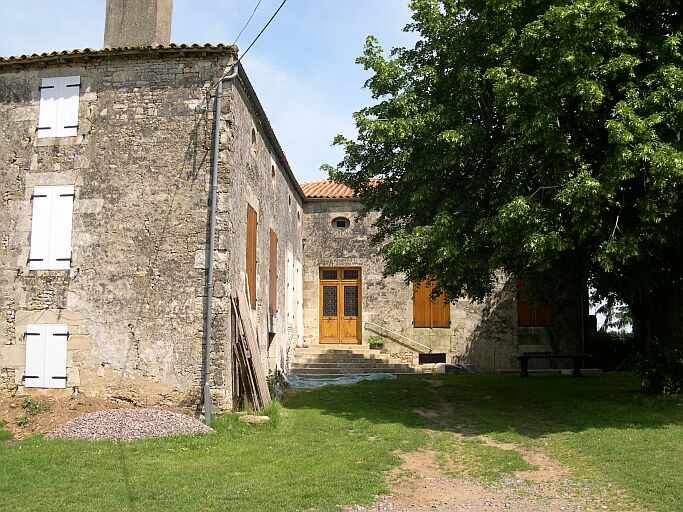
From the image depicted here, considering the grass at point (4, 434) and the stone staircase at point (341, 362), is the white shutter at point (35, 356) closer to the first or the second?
the grass at point (4, 434)

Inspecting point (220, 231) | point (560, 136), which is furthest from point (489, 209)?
point (220, 231)

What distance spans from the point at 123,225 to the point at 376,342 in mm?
9856

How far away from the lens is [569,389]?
46.8 feet

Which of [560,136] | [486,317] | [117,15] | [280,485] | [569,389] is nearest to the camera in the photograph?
[280,485]

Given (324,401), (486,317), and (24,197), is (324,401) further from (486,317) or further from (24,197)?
(486,317)

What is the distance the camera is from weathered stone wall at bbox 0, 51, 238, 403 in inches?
423

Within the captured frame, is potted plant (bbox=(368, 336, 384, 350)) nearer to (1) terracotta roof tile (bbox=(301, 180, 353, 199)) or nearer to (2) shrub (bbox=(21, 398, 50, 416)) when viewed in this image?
(1) terracotta roof tile (bbox=(301, 180, 353, 199))

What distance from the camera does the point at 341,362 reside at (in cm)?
1794

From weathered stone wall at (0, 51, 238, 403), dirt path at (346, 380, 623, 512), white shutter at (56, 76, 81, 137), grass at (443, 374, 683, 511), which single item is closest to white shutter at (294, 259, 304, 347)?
grass at (443, 374, 683, 511)

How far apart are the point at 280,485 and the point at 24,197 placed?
752 cm

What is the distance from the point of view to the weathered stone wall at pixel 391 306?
19.4m

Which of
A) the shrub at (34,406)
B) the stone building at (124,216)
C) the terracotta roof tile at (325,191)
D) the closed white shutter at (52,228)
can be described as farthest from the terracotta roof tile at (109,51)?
the terracotta roof tile at (325,191)

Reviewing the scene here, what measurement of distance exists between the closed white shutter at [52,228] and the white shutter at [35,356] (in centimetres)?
109

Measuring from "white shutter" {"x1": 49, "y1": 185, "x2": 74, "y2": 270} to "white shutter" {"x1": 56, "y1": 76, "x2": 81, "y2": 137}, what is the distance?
41.8 inches
